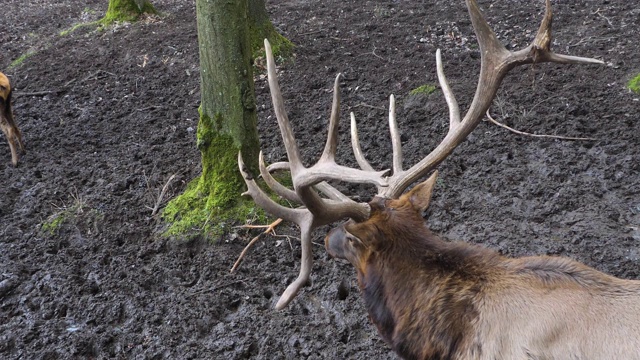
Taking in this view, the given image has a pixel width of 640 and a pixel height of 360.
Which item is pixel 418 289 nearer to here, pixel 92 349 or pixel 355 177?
pixel 355 177

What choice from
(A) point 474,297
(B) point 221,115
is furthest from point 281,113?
(B) point 221,115

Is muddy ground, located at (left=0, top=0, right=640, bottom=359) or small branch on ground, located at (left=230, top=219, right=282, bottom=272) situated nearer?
muddy ground, located at (left=0, top=0, right=640, bottom=359)

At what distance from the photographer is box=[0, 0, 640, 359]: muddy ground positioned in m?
4.18

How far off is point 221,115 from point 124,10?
18.5 ft

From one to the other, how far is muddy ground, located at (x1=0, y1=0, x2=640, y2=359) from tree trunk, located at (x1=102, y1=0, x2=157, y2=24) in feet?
2.74

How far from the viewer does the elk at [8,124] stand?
6418mm

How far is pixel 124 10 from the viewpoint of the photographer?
9.82 meters

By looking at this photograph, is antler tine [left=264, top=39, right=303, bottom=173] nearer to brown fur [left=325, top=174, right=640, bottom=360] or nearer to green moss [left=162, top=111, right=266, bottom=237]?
brown fur [left=325, top=174, right=640, bottom=360]

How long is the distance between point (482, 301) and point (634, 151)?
9.97 ft

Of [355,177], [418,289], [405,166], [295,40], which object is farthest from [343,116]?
[418,289]

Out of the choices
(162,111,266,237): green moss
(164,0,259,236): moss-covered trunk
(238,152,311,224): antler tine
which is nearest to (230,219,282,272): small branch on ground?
(162,111,266,237): green moss

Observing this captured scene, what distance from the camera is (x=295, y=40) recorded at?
8398mm

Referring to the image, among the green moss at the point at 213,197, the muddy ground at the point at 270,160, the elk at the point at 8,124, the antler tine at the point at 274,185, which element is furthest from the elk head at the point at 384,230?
the elk at the point at 8,124

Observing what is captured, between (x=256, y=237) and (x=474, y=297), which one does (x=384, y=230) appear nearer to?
(x=474, y=297)
